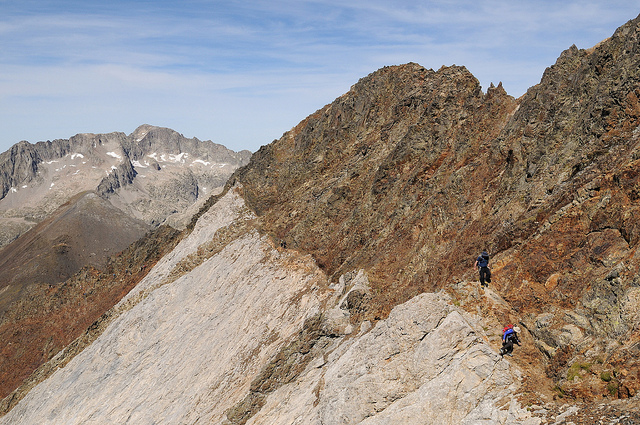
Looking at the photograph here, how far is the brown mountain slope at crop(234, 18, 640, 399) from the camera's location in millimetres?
14562

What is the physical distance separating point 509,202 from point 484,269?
597 cm

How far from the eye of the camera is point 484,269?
18.1 meters

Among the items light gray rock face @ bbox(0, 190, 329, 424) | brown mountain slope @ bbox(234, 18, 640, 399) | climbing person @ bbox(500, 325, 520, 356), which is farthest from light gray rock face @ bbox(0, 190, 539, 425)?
brown mountain slope @ bbox(234, 18, 640, 399)

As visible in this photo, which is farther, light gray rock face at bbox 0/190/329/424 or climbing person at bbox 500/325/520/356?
light gray rock face at bbox 0/190/329/424

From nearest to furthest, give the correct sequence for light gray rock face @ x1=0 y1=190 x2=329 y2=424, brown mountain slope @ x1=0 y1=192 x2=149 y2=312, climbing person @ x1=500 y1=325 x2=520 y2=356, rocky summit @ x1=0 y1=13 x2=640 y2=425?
rocky summit @ x1=0 y1=13 x2=640 y2=425, climbing person @ x1=500 y1=325 x2=520 y2=356, light gray rock face @ x1=0 y1=190 x2=329 y2=424, brown mountain slope @ x1=0 y1=192 x2=149 y2=312

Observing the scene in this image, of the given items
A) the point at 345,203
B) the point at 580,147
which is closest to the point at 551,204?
the point at 580,147

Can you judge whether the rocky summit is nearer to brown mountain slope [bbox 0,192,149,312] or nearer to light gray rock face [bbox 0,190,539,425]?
light gray rock face [bbox 0,190,539,425]

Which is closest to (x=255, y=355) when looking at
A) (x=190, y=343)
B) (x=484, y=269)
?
(x=190, y=343)

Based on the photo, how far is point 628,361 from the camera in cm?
1219

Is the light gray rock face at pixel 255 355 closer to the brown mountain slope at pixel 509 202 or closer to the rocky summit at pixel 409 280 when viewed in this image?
the rocky summit at pixel 409 280

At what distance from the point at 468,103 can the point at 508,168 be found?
11.8 metres

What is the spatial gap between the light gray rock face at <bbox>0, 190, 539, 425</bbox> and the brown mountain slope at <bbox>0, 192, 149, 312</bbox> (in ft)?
192

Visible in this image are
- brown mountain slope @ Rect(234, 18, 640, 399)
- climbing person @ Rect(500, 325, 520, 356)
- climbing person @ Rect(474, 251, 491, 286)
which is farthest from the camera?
climbing person @ Rect(474, 251, 491, 286)

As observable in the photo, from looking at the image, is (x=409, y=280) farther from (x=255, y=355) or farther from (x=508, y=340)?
(x=255, y=355)
